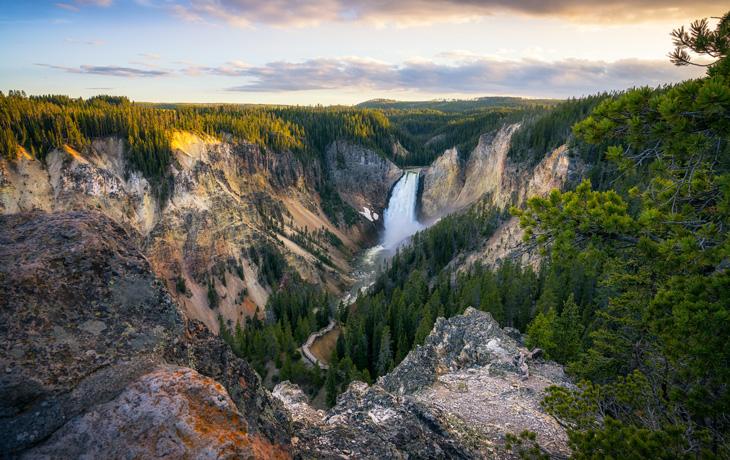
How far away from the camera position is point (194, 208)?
70875 mm

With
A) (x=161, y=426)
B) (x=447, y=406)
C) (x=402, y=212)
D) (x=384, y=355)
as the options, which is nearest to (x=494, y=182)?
(x=402, y=212)

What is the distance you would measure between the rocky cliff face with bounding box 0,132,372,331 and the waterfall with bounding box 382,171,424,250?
76.5 ft

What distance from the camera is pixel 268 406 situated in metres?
6.83

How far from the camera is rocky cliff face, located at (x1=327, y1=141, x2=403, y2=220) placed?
125088 mm

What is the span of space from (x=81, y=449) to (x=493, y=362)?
18.3 meters

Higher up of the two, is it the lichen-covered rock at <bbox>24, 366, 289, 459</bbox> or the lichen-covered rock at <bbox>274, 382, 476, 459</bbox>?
the lichen-covered rock at <bbox>24, 366, 289, 459</bbox>

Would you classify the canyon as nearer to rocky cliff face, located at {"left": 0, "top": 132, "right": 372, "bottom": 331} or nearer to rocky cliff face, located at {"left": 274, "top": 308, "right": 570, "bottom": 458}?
rocky cliff face, located at {"left": 274, "top": 308, "right": 570, "bottom": 458}

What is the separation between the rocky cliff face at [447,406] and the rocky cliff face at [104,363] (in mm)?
1947

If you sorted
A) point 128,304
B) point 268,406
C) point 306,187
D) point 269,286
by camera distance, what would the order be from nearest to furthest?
1. point 128,304
2. point 268,406
3. point 269,286
4. point 306,187

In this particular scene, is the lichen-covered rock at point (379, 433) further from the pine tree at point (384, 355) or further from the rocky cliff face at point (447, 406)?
the pine tree at point (384, 355)

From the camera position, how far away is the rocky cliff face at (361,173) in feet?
410

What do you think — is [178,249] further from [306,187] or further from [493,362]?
[493,362]

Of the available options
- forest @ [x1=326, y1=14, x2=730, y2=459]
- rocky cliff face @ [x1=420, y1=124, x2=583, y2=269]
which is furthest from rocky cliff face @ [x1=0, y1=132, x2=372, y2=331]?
forest @ [x1=326, y1=14, x2=730, y2=459]

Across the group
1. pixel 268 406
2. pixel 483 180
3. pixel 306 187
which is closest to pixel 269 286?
pixel 306 187
